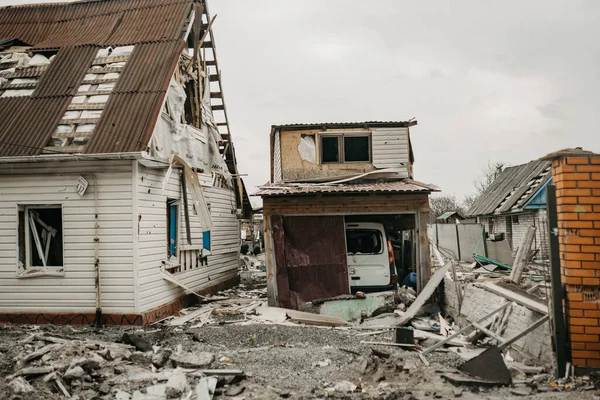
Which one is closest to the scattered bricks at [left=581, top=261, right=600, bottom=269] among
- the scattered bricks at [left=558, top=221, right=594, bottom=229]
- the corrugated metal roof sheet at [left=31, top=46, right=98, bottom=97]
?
the scattered bricks at [left=558, top=221, right=594, bottom=229]

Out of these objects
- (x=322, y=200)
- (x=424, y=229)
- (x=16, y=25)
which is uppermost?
(x=16, y=25)

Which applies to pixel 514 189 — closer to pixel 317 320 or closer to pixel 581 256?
pixel 317 320

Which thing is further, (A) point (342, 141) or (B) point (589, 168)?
(A) point (342, 141)

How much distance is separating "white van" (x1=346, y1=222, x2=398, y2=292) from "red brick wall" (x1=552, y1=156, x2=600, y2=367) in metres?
6.79

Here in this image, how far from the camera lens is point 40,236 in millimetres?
11242

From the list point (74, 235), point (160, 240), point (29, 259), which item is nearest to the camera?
point (74, 235)

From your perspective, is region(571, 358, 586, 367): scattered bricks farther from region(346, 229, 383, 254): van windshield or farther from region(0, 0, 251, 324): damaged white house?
region(0, 0, 251, 324): damaged white house

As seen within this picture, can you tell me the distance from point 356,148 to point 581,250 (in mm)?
9704

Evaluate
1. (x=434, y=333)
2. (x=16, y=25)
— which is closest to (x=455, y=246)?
(x=434, y=333)

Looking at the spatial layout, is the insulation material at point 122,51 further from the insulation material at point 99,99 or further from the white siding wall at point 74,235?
the white siding wall at point 74,235

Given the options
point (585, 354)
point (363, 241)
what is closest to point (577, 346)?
point (585, 354)

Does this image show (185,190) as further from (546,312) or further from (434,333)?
(546,312)

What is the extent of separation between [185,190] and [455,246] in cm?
1444

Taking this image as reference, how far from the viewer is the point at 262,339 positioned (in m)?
9.03
